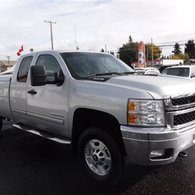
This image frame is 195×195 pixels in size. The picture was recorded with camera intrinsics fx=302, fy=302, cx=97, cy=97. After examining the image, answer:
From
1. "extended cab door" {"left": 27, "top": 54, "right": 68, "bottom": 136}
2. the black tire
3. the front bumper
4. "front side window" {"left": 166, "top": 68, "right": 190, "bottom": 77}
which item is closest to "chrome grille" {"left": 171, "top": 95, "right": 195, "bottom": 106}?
the front bumper

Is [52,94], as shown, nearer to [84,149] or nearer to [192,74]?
[84,149]

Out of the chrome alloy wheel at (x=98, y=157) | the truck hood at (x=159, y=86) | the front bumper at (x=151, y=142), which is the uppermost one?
the truck hood at (x=159, y=86)

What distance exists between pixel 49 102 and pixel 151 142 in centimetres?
203

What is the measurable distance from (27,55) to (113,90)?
2683 mm

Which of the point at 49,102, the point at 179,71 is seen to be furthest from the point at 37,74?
the point at 179,71

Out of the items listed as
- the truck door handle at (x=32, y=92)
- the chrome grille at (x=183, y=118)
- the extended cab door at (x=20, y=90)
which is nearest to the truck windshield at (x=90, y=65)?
the truck door handle at (x=32, y=92)

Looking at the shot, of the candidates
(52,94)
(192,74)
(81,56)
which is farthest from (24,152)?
(192,74)

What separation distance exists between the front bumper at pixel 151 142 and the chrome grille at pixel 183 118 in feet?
0.32

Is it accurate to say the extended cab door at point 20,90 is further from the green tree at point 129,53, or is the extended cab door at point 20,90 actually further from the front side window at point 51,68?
the green tree at point 129,53

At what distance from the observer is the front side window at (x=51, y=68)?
4.75m

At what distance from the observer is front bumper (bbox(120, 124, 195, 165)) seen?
354 cm

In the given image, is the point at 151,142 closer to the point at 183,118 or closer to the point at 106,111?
the point at 183,118

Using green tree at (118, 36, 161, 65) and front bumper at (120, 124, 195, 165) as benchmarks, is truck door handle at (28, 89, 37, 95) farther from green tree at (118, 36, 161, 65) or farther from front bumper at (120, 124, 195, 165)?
green tree at (118, 36, 161, 65)

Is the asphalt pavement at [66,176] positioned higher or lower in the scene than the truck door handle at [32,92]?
lower
